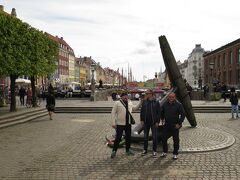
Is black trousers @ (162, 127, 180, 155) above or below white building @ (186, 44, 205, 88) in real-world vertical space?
below

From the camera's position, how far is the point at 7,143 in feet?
39.1

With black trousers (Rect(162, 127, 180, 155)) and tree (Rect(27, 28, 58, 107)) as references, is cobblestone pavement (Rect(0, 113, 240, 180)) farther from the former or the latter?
tree (Rect(27, 28, 58, 107))

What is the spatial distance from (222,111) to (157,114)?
1571 centimetres

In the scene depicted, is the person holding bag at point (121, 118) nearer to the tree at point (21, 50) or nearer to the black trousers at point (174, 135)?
the black trousers at point (174, 135)

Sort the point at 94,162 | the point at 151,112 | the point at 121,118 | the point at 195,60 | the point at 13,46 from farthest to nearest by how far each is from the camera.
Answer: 1. the point at 195,60
2. the point at 13,46
3. the point at 151,112
4. the point at 121,118
5. the point at 94,162

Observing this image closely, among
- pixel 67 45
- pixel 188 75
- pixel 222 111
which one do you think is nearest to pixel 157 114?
pixel 222 111

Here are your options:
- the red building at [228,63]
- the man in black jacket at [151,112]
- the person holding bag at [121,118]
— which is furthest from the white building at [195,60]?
the person holding bag at [121,118]

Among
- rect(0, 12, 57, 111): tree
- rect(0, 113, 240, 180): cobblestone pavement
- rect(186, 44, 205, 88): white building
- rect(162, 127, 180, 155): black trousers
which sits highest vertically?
rect(186, 44, 205, 88): white building

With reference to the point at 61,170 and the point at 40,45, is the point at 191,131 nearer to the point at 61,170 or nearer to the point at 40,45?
the point at 61,170

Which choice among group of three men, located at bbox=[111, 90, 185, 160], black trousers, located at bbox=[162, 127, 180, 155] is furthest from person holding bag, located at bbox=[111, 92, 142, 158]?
black trousers, located at bbox=[162, 127, 180, 155]

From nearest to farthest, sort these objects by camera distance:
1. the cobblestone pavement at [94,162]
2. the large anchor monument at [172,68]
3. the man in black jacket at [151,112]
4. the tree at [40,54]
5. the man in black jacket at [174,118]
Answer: the cobblestone pavement at [94,162], the man in black jacket at [174,118], the man in black jacket at [151,112], the large anchor monument at [172,68], the tree at [40,54]

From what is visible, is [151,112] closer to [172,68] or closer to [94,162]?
[94,162]

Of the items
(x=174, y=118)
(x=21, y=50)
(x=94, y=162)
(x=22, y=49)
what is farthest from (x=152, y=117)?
(x=22, y=49)

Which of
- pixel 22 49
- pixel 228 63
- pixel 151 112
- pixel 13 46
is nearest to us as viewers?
pixel 151 112
